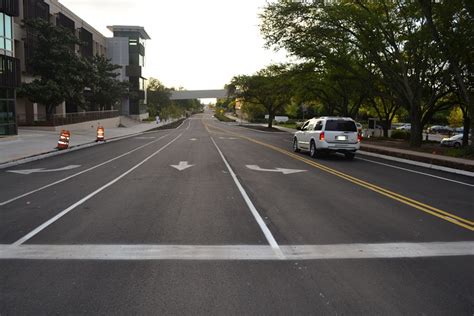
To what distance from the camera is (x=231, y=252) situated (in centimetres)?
584

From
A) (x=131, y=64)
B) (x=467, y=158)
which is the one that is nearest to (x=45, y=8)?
(x=131, y=64)

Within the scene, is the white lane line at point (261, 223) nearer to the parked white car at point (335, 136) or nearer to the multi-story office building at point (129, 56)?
the parked white car at point (335, 136)

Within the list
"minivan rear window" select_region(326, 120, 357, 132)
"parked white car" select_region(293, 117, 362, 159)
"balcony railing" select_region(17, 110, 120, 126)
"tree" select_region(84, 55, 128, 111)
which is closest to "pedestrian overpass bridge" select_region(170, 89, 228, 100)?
"tree" select_region(84, 55, 128, 111)

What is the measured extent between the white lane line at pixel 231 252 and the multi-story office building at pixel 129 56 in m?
76.2

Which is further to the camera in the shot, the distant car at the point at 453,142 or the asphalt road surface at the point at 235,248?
the distant car at the point at 453,142

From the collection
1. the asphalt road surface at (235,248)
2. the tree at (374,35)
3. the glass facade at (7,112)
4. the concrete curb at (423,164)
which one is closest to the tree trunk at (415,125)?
the tree at (374,35)

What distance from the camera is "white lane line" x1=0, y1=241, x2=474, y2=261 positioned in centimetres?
563

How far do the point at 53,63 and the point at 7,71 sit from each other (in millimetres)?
8894

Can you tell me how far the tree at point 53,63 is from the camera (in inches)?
1459

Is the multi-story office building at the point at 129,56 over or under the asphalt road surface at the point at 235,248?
over

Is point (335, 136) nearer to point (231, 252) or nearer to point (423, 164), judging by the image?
point (423, 164)

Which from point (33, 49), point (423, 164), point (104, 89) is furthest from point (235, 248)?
point (104, 89)

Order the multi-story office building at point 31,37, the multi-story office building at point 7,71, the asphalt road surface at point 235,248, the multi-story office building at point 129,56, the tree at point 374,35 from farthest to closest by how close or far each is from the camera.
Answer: the multi-story office building at point 129,56 → the multi-story office building at point 31,37 → the multi-story office building at point 7,71 → the tree at point 374,35 → the asphalt road surface at point 235,248

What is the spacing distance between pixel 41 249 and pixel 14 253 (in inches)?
12.8
